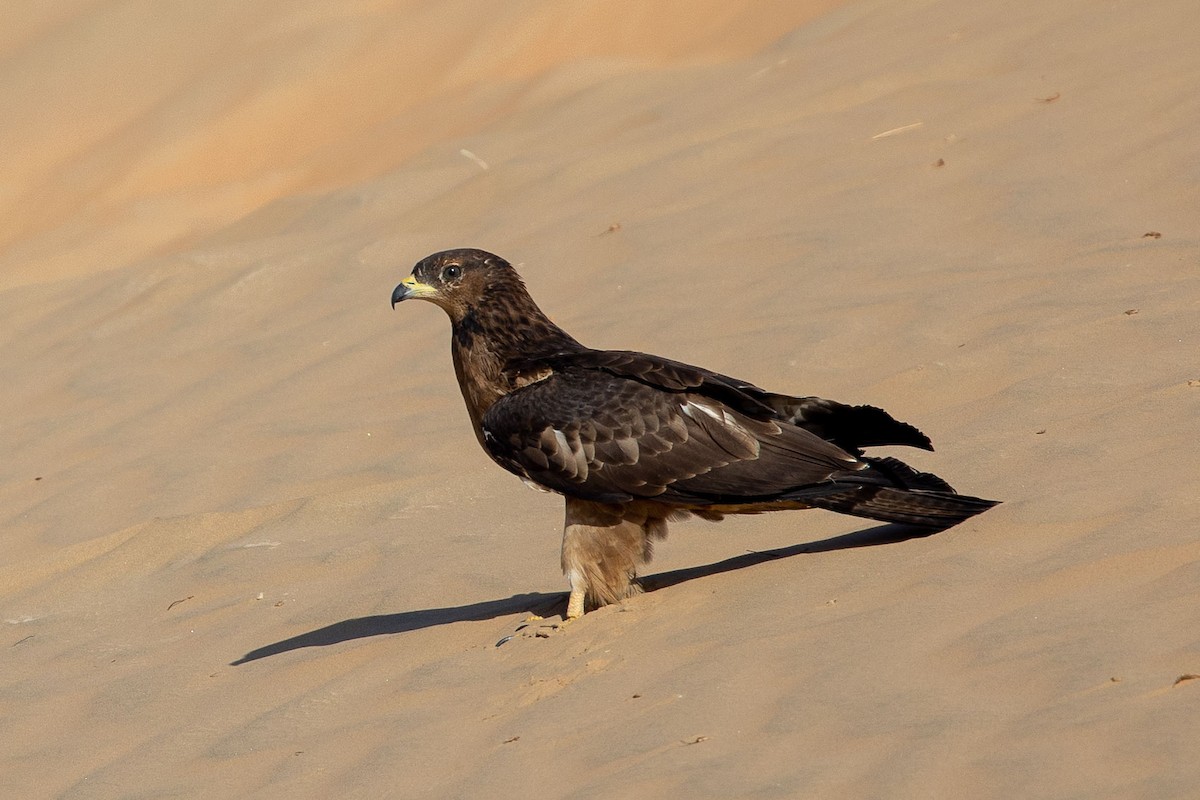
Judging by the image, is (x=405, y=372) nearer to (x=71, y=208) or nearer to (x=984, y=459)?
(x=984, y=459)

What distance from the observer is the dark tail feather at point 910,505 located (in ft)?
17.1

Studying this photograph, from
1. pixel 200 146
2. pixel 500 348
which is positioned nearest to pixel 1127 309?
pixel 500 348

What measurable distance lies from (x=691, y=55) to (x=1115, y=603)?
35.6 feet

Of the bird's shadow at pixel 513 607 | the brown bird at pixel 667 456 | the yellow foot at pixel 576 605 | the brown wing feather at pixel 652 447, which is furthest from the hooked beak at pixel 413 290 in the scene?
the yellow foot at pixel 576 605

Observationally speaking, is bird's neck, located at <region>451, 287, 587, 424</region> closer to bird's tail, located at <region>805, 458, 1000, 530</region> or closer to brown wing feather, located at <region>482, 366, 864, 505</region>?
brown wing feather, located at <region>482, 366, 864, 505</region>

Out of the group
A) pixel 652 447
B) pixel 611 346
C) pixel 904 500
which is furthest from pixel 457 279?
pixel 611 346

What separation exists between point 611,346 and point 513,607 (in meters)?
2.90

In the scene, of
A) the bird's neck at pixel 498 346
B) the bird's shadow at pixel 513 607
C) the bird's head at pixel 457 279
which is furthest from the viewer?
the bird's head at pixel 457 279

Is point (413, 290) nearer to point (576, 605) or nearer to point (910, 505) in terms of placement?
point (576, 605)

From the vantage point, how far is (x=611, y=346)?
28.1ft

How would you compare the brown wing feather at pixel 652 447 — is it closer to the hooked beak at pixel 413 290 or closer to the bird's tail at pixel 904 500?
the bird's tail at pixel 904 500

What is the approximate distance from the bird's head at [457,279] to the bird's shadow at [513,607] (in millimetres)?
1141

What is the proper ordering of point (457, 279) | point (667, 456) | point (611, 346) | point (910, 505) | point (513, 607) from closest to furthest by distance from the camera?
point (910, 505), point (667, 456), point (513, 607), point (457, 279), point (611, 346)

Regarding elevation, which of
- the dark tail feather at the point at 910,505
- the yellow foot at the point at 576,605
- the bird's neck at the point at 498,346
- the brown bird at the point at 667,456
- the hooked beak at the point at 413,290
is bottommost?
the yellow foot at the point at 576,605
